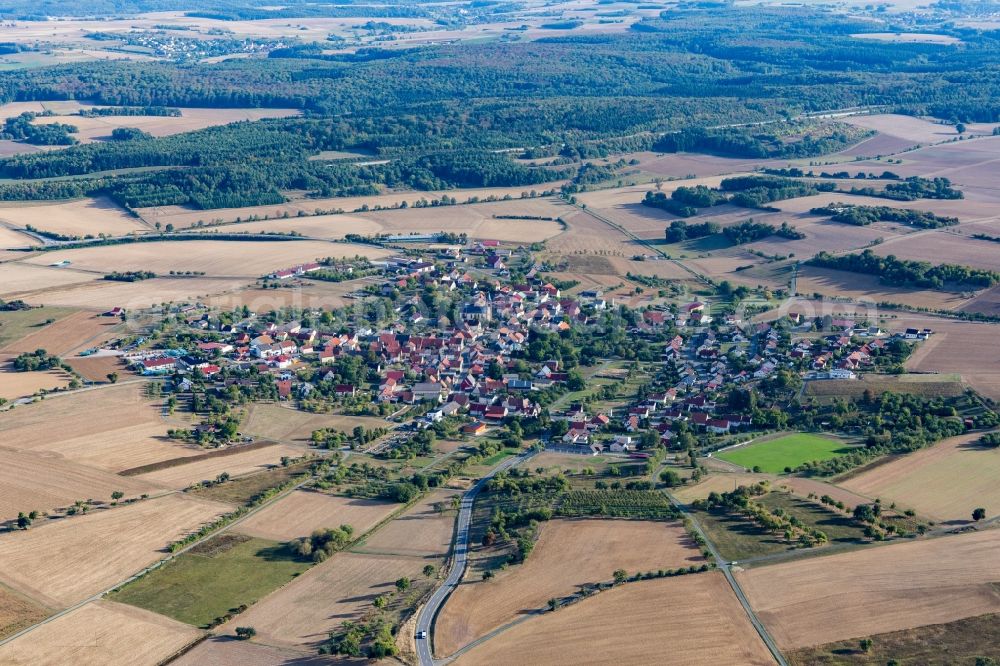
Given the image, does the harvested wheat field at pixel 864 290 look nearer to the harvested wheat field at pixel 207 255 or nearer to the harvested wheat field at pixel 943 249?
the harvested wheat field at pixel 943 249

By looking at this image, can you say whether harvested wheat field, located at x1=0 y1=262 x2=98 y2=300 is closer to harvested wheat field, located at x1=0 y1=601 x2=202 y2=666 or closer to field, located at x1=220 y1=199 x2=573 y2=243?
field, located at x1=220 y1=199 x2=573 y2=243

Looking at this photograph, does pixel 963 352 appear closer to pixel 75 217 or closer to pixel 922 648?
pixel 922 648

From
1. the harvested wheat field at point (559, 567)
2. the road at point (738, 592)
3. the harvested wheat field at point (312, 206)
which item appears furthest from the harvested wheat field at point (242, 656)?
the harvested wheat field at point (312, 206)

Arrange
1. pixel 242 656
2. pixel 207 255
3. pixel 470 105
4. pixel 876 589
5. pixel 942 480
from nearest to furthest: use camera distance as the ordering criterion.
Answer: pixel 242 656 < pixel 876 589 < pixel 942 480 < pixel 207 255 < pixel 470 105

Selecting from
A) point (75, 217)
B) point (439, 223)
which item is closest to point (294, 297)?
point (439, 223)

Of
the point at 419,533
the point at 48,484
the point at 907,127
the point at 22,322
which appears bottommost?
the point at 419,533
